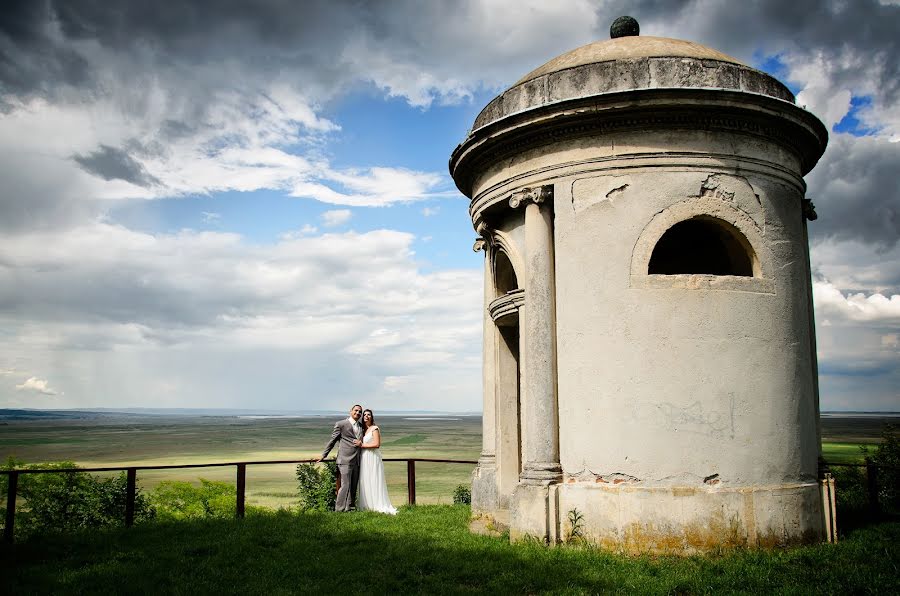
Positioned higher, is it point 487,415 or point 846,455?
point 487,415

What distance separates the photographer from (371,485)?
11.8 metres

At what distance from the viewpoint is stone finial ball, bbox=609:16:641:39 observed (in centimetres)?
1009

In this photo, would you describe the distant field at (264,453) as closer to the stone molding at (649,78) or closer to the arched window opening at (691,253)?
the arched window opening at (691,253)

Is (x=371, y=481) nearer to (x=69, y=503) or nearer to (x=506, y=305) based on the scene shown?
(x=506, y=305)

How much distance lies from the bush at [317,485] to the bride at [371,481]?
2.57 ft

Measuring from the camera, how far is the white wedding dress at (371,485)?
11.7 metres

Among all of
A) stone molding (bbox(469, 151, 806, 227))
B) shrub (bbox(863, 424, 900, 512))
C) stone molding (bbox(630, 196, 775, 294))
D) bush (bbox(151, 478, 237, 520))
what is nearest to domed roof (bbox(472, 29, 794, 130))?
stone molding (bbox(469, 151, 806, 227))

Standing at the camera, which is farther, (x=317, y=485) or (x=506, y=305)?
(x=317, y=485)

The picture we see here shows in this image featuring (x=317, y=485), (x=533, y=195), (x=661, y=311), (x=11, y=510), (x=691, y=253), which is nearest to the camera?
(x=661, y=311)

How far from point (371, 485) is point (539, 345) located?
4798mm

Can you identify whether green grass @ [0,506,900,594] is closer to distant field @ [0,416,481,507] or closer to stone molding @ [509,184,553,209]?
stone molding @ [509,184,553,209]

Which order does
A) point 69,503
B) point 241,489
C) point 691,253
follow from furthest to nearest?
point 69,503 < point 241,489 < point 691,253

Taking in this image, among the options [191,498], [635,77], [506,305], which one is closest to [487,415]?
[506,305]

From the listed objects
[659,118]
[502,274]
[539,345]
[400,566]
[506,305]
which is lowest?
[400,566]
